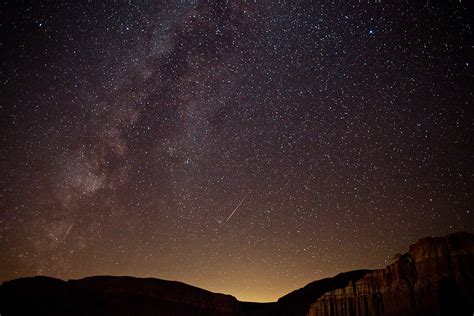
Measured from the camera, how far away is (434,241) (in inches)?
1163

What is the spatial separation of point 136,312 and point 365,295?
4385cm

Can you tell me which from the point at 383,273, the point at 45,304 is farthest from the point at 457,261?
the point at 45,304

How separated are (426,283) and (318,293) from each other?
47.0 meters

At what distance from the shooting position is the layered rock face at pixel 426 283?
26172mm

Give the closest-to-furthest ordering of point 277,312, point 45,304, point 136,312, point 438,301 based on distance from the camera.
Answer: point 438,301, point 45,304, point 136,312, point 277,312

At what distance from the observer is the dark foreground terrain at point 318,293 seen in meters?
27.2

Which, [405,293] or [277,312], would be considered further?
[277,312]

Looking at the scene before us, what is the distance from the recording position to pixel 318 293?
72.5 m

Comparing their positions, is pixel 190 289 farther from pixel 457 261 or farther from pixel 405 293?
pixel 457 261

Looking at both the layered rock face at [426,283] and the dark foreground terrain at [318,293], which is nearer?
the layered rock face at [426,283]

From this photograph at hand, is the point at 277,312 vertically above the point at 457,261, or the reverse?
the point at 457,261

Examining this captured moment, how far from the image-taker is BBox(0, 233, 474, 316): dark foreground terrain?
2716cm

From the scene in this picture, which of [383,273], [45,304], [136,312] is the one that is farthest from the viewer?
[136,312]

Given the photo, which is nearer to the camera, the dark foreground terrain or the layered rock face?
the layered rock face
